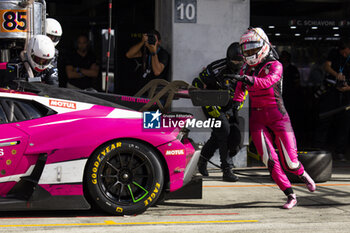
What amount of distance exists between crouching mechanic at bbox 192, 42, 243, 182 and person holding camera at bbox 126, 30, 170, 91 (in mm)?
951

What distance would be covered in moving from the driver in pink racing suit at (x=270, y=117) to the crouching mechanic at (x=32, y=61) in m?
2.23

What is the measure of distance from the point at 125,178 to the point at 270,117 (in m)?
1.77

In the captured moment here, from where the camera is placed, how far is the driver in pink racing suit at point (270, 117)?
7.11 metres

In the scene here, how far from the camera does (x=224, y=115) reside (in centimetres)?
908

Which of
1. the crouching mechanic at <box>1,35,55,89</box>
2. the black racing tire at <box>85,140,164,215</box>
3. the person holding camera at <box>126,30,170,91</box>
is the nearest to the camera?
the black racing tire at <box>85,140,164,215</box>

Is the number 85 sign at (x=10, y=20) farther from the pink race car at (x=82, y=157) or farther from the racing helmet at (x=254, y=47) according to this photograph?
the racing helmet at (x=254, y=47)

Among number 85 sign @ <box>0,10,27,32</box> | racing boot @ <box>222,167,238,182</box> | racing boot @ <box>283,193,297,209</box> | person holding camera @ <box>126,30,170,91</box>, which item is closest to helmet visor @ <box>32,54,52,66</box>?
number 85 sign @ <box>0,10,27,32</box>

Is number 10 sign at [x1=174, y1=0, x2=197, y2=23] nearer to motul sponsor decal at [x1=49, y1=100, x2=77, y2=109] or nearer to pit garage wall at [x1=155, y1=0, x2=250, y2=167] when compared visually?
pit garage wall at [x1=155, y1=0, x2=250, y2=167]

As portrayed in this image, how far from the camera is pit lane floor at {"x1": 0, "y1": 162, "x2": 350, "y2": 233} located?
19.6 ft

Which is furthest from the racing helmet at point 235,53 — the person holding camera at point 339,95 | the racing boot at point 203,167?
the person holding camera at point 339,95

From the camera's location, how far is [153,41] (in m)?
9.66

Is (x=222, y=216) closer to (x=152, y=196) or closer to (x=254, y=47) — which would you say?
(x=152, y=196)

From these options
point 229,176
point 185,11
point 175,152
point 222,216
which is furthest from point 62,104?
point 185,11

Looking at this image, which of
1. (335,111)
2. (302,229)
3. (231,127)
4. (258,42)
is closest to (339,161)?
(335,111)
